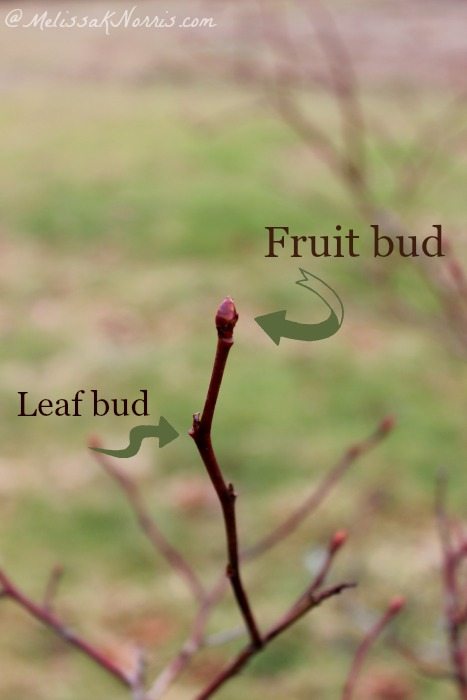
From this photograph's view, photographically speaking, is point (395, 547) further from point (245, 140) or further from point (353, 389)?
point (245, 140)

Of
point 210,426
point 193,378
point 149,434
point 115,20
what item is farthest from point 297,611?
point 115,20

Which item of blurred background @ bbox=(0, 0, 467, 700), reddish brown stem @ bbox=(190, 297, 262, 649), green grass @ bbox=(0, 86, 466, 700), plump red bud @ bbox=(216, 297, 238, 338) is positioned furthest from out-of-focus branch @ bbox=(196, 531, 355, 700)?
green grass @ bbox=(0, 86, 466, 700)

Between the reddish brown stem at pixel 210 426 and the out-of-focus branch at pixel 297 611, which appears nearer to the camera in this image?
the reddish brown stem at pixel 210 426

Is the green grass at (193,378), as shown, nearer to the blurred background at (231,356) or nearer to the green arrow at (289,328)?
the blurred background at (231,356)

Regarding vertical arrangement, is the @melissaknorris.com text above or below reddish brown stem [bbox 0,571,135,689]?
above

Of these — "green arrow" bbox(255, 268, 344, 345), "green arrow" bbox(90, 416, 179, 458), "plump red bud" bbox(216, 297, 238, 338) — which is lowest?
"green arrow" bbox(90, 416, 179, 458)

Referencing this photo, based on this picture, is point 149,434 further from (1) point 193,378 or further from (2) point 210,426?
(1) point 193,378

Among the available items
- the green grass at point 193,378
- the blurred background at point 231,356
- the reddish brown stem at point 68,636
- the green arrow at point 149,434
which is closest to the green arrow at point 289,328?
the green arrow at point 149,434

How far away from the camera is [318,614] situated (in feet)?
9.04

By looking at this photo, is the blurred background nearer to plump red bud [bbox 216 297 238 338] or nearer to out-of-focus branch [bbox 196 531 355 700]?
out-of-focus branch [bbox 196 531 355 700]

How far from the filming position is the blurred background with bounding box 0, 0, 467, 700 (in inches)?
101

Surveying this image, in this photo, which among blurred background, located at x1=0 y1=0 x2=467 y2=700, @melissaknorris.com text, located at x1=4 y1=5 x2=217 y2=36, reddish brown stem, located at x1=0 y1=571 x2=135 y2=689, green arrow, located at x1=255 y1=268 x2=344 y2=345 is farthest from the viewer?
blurred background, located at x1=0 y1=0 x2=467 y2=700

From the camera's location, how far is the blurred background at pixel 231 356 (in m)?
2.57

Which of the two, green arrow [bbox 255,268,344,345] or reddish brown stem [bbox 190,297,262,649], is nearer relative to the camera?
reddish brown stem [bbox 190,297,262,649]
